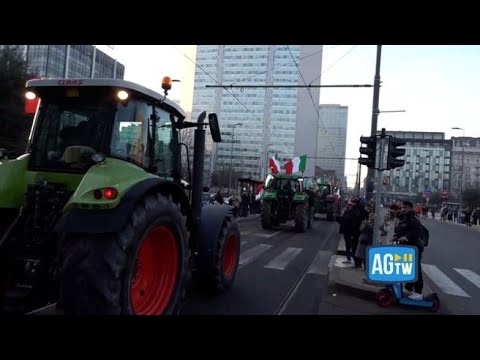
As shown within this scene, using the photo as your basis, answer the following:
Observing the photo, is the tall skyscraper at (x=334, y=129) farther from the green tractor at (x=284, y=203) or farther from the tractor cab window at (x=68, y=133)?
the tractor cab window at (x=68, y=133)

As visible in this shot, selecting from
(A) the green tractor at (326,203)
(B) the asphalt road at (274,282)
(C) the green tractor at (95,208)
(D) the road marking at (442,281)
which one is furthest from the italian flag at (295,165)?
(C) the green tractor at (95,208)

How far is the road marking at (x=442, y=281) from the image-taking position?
8.68 meters

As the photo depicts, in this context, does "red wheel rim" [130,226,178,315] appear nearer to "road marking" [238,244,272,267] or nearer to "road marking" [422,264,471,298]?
"road marking" [238,244,272,267]

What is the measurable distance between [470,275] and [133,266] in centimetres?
968

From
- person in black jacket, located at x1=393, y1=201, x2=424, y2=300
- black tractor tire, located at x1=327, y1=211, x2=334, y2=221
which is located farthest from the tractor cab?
black tractor tire, located at x1=327, y1=211, x2=334, y2=221

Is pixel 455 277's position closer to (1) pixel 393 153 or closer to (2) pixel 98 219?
(1) pixel 393 153

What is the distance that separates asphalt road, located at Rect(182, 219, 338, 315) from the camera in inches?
238

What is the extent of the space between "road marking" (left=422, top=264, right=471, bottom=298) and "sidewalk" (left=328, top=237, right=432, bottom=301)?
56 centimetres

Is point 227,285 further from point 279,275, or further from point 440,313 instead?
point 440,313

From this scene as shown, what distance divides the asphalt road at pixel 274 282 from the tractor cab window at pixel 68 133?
7.72 ft

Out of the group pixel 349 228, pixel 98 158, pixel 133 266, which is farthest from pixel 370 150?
pixel 133 266

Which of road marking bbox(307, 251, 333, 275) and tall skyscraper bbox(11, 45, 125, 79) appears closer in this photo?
road marking bbox(307, 251, 333, 275)

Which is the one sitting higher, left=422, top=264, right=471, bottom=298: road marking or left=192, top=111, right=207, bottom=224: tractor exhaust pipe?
left=192, top=111, right=207, bottom=224: tractor exhaust pipe
